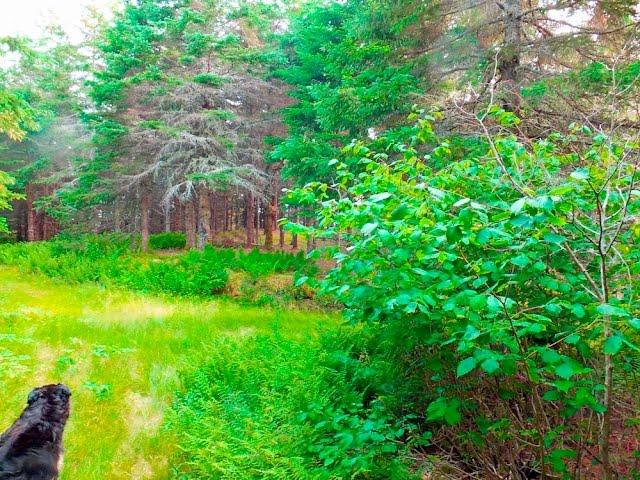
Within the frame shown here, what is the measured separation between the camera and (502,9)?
281 inches

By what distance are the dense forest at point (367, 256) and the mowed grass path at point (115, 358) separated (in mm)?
37

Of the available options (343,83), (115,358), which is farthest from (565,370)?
(343,83)

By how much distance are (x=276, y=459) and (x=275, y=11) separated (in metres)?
17.2

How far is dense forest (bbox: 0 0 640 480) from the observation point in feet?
6.30

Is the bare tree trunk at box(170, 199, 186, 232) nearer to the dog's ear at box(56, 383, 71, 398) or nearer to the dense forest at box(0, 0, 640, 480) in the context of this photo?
the dense forest at box(0, 0, 640, 480)

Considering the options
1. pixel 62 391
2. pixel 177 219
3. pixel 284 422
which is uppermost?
pixel 177 219

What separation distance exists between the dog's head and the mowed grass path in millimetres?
338

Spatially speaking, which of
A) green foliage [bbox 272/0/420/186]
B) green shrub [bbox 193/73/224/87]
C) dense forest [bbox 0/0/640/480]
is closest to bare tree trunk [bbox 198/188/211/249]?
dense forest [bbox 0/0/640/480]

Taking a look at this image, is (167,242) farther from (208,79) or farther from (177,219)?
(177,219)

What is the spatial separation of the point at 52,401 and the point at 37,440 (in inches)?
17.9

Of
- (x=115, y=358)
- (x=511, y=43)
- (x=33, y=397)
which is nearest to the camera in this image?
(x=33, y=397)

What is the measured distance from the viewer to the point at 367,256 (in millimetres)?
2336

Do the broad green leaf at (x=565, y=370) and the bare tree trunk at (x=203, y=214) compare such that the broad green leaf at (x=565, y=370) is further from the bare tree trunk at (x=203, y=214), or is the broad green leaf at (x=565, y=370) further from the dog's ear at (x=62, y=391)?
the bare tree trunk at (x=203, y=214)

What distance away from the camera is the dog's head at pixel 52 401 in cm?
295
